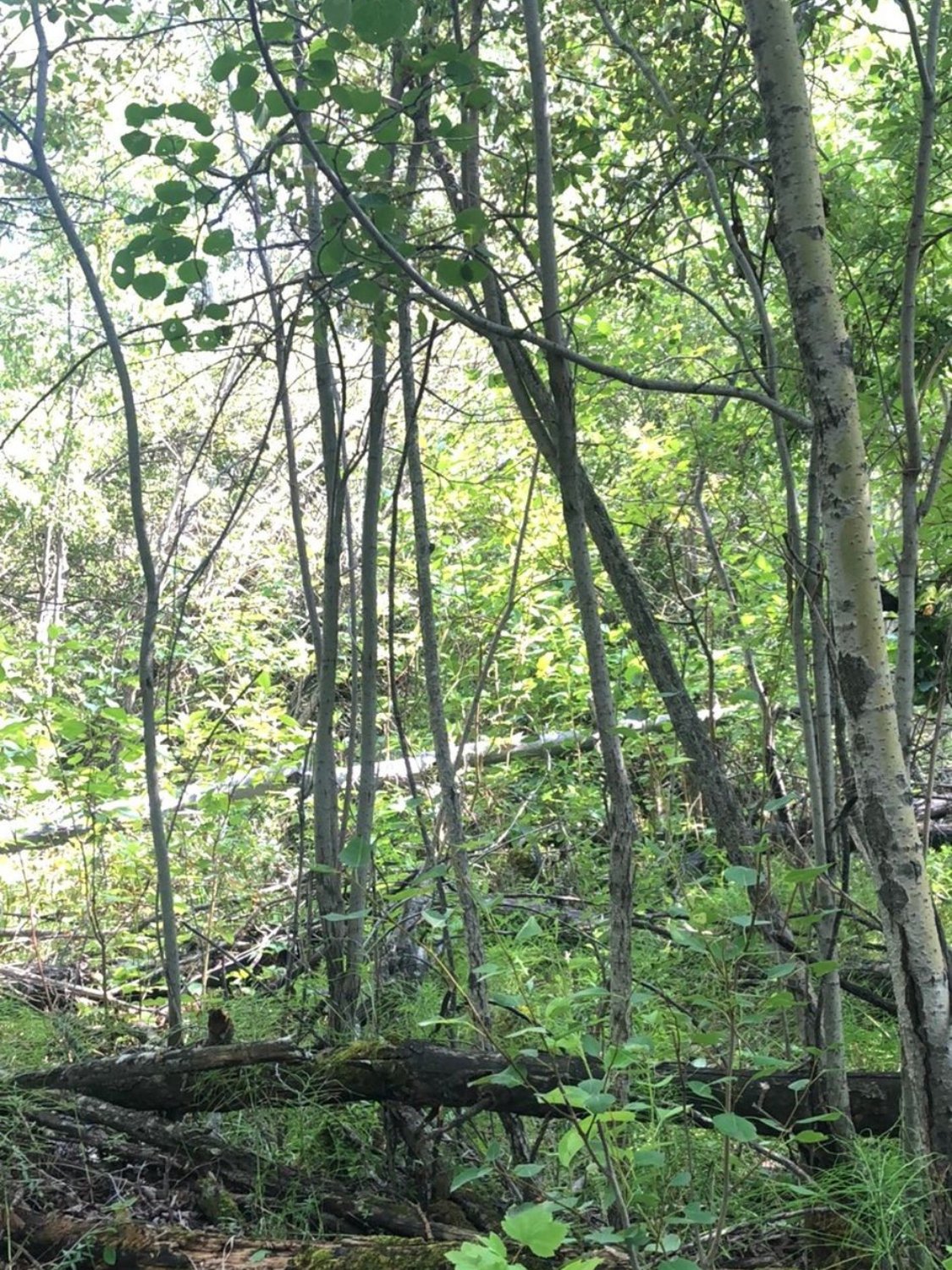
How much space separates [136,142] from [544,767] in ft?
11.8

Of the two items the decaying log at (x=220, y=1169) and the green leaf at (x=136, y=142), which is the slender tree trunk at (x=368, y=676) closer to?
the decaying log at (x=220, y=1169)

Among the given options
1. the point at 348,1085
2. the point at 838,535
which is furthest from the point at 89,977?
the point at 838,535

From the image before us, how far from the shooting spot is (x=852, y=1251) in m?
1.70

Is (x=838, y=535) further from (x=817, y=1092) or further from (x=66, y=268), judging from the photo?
(x=66, y=268)

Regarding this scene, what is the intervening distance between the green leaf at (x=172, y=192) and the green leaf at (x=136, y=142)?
0.08 meters

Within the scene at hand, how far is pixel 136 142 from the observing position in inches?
75.2

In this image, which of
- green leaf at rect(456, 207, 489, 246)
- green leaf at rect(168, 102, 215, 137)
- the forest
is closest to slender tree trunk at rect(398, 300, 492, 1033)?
the forest

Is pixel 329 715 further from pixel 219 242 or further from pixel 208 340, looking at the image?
pixel 219 242

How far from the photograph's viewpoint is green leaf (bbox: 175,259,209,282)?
2.04m

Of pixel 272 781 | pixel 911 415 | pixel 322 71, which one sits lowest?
pixel 272 781

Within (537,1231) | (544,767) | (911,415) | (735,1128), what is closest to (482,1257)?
(537,1231)

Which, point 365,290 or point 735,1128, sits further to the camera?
point 365,290

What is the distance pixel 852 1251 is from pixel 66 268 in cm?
820

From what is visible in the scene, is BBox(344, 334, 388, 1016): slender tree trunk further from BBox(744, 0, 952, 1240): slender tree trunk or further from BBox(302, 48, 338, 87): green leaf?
BBox(744, 0, 952, 1240): slender tree trunk
